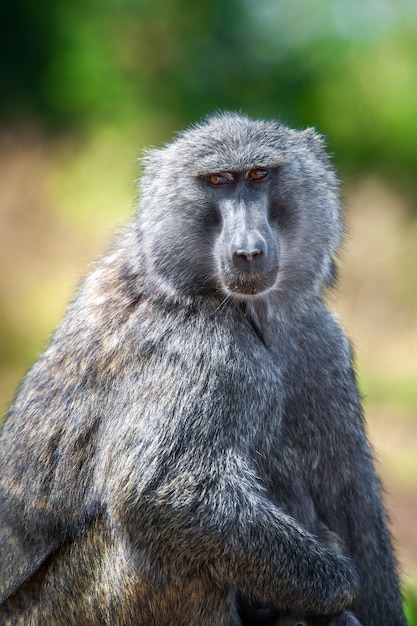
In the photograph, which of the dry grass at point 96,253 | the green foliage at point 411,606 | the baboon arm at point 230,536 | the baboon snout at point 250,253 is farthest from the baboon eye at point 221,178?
the dry grass at point 96,253

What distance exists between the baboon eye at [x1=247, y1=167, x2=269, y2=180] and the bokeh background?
22.2 ft

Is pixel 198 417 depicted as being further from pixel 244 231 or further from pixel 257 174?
pixel 257 174

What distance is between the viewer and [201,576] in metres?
4.59

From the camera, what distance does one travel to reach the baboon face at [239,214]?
4.72 meters

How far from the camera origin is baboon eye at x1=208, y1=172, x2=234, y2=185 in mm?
4832

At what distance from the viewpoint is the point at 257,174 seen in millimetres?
4867

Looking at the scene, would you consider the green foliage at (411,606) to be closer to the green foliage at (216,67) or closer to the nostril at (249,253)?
the nostril at (249,253)

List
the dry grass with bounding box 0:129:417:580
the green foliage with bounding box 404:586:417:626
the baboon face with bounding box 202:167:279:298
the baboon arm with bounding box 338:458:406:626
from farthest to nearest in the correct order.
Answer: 1. the dry grass with bounding box 0:129:417:580
2. the green foliage with bounding box 404:586:417:626
3. the baboon arm with bounding box 338:458:406:626
4. the baboon face with bounding box 202:167:279:298

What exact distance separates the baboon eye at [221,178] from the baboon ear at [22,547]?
1.72m

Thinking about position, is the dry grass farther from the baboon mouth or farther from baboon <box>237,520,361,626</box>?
the baboon mouth

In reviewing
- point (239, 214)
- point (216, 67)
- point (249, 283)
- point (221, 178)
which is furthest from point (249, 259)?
point (216, 67)

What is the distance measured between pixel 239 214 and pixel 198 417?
93 cm

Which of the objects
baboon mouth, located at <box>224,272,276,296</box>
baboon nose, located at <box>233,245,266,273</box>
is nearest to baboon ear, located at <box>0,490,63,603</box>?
baboon mouth, located at <box>224,272,276,296</box>

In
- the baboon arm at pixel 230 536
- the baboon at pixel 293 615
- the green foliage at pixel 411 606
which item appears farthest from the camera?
the green foliage at pixel 411 606
